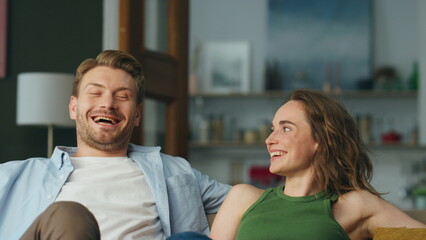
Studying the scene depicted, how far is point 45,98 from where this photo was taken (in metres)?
4.16

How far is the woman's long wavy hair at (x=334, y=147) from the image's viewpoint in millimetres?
2438

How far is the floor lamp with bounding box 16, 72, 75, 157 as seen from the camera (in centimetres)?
414

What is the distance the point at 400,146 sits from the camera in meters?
7.40

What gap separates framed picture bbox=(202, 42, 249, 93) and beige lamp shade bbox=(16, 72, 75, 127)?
12.3ft

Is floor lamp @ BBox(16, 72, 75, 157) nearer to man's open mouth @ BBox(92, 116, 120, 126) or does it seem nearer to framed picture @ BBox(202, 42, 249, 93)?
man's open mouth @ BBox(92, 116, 120, 126)

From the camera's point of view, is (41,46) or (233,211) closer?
(233,211)

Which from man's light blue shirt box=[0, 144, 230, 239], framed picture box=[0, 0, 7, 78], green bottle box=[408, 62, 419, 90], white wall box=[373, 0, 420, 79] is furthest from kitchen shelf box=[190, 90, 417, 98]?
man's light blue shirt box=[0, 144, 230, 239]

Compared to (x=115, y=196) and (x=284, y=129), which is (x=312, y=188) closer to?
(x=284, y=129)

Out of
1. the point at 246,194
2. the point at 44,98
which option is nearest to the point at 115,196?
the point at 246,194

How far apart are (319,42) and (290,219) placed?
5.73 metres

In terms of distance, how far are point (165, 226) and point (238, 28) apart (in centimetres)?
560

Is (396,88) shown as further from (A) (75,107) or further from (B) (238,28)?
(A) (75,107)

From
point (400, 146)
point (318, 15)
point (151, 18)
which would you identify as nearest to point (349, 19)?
point (318, 15)

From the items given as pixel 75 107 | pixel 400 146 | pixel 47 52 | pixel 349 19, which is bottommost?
pixel 400 146
